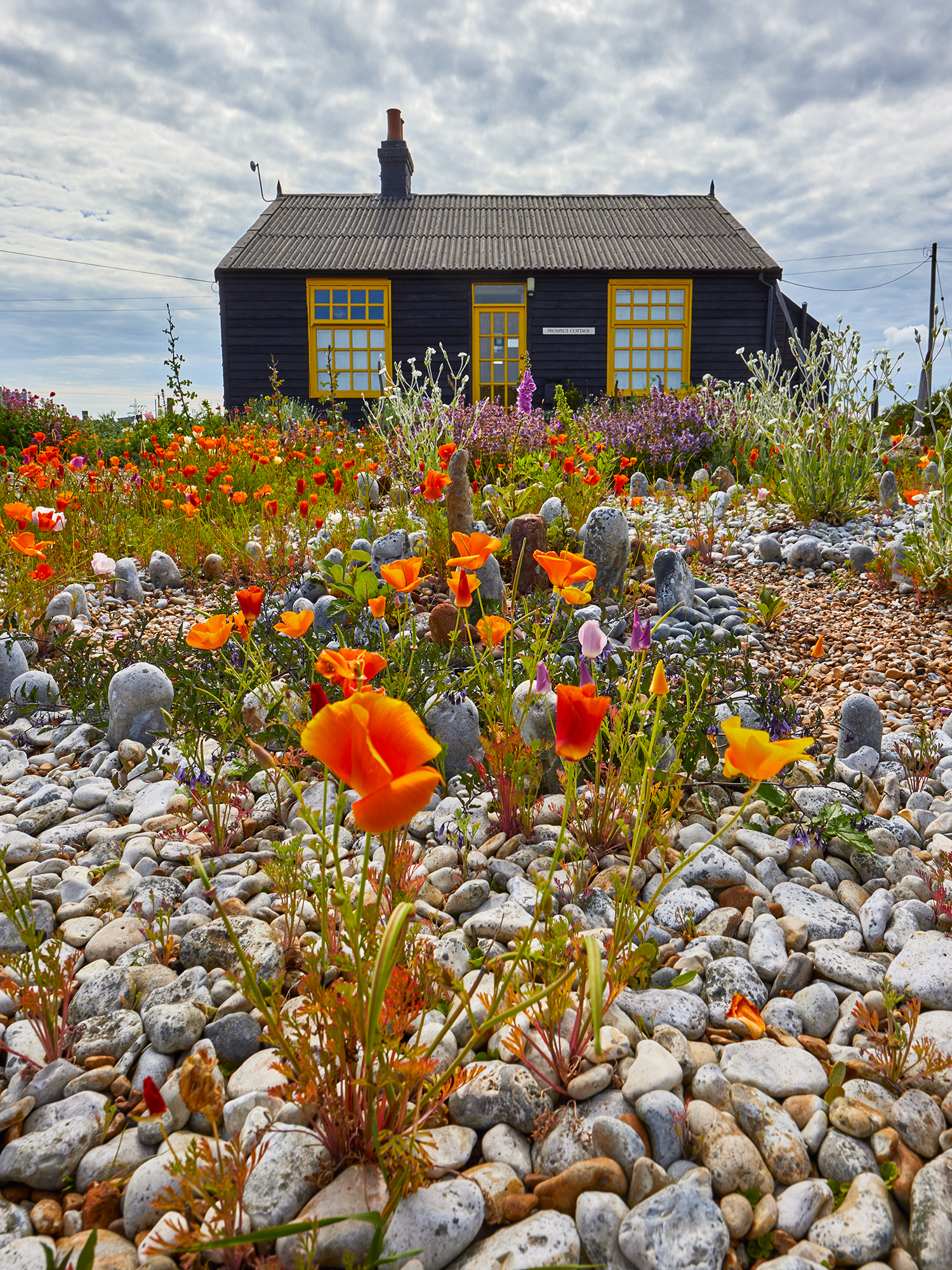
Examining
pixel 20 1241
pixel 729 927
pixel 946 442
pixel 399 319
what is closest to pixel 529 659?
pixel 729 927

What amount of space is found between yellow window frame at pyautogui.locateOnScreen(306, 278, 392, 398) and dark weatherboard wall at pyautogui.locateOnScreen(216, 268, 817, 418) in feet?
0.41

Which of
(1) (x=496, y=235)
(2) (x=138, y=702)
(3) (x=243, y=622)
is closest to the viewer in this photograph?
(3) (x=243, y=622)

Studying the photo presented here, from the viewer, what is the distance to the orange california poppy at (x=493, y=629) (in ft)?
6.03

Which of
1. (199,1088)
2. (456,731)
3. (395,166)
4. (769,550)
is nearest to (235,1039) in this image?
(199,1088)

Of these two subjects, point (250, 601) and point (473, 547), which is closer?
point (473, 547)

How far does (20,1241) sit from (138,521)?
14.5 ft

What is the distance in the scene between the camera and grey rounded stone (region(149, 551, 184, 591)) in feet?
14.4

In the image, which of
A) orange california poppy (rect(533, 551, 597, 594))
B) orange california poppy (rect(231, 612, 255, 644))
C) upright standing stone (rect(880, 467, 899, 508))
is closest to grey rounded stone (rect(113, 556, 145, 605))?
orange california poppy (rect(231, 612, 255, 644))

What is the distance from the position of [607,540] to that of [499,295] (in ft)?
A: 38.1

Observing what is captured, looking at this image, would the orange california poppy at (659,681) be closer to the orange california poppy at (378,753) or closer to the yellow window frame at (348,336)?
the orange california poppy at (378,753)

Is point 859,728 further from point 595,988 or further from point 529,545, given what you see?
point 595,988

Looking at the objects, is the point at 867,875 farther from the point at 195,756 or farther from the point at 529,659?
the point at 195,756

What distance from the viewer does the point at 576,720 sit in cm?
118

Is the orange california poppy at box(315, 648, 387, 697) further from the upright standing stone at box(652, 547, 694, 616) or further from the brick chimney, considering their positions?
the brick chimney
